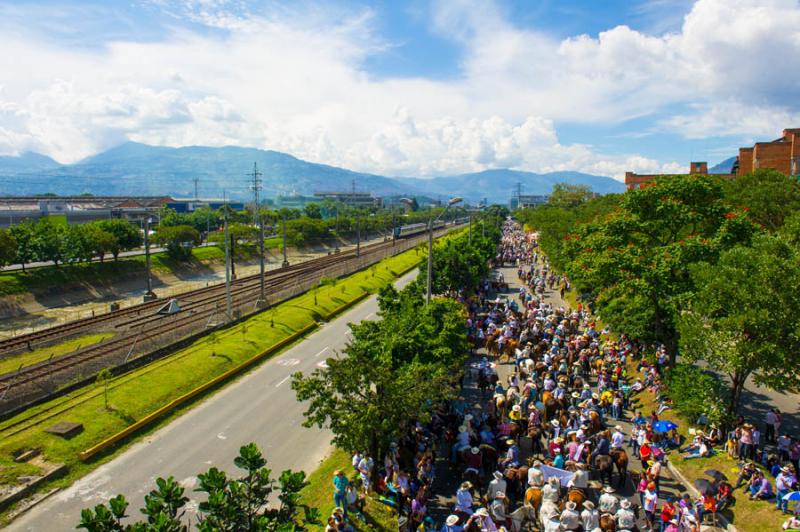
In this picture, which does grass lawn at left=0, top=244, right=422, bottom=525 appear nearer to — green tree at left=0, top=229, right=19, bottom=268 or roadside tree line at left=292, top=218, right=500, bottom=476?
roadside tree line at left=292, top=218, right=500, bottom=476

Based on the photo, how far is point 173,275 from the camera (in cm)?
6625

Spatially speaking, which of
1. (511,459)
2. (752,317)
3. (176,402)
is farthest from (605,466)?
(176,402)

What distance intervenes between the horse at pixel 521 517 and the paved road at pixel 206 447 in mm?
7041

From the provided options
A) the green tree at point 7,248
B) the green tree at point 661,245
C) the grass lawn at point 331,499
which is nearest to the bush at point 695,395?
the green tree at point 661,245

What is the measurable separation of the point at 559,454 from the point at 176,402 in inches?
611

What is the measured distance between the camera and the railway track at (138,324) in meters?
24.0

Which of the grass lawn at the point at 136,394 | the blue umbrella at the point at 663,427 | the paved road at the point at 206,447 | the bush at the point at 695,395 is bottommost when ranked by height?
the paved road at the point at 206,447

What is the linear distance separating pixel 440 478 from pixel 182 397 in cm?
1234

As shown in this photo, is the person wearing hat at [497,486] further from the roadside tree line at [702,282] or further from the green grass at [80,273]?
the green grass at [80,273]

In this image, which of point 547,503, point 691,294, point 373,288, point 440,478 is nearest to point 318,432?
point 440,478

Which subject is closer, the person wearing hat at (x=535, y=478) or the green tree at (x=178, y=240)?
the person wearing hat at (x=535, y=478)

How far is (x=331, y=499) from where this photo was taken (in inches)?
591

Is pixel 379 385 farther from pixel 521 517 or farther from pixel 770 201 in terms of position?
pixel 770 201

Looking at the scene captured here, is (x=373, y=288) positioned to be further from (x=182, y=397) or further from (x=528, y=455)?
(x=528, y=455)
